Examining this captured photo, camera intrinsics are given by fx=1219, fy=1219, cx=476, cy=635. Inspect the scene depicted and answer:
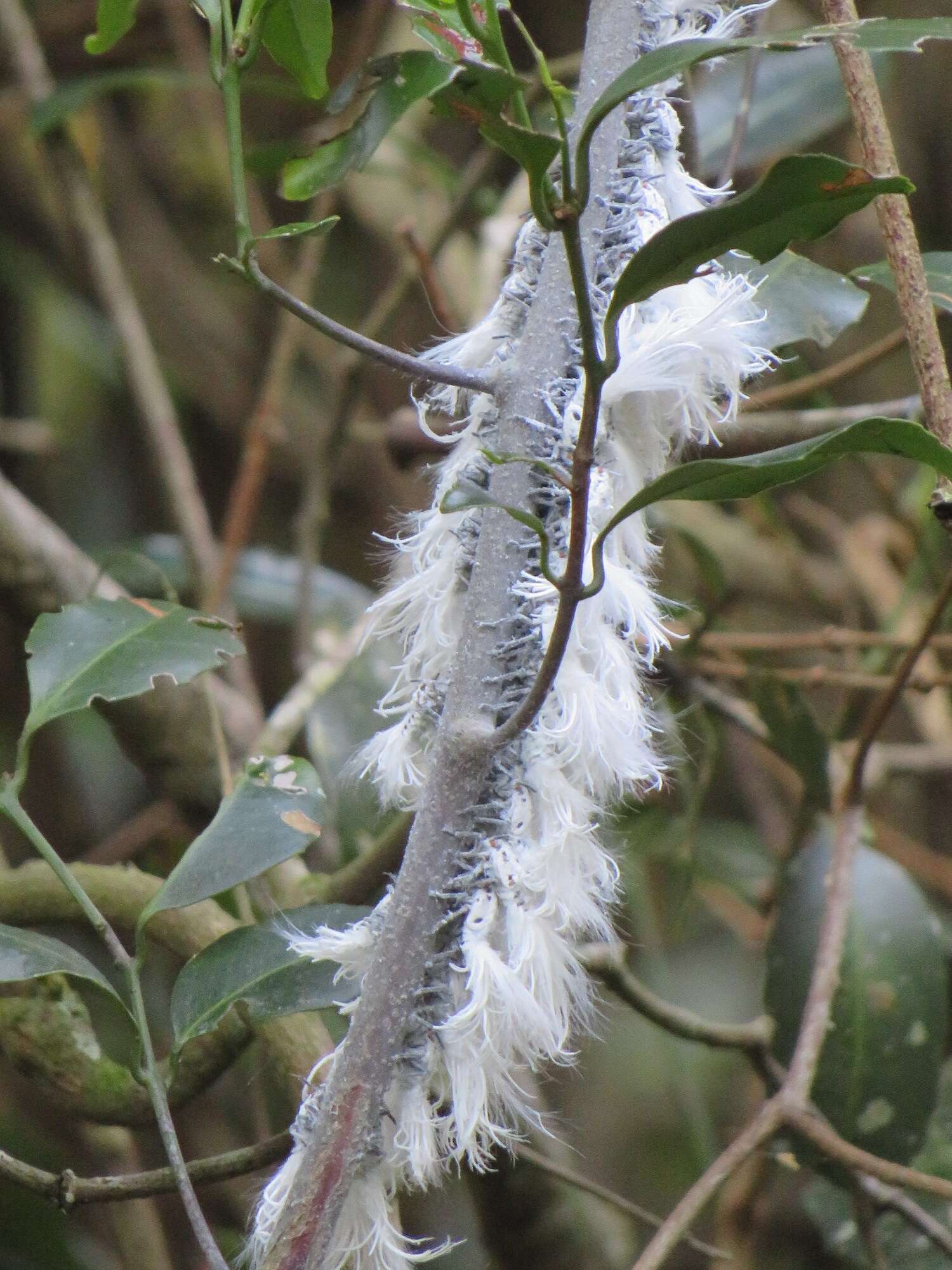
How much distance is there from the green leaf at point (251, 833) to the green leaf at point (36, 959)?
21 mm

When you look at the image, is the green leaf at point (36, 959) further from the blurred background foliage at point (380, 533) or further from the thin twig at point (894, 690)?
the thin twig at point (894, 690)

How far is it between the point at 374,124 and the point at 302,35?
46mm

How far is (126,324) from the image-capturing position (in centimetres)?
100

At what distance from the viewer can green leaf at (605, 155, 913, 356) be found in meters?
0.26

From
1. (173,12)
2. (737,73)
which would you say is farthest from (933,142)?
(173,12)

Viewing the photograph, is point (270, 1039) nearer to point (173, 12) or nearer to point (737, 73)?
point (737, 73)

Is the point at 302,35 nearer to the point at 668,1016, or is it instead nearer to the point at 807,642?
the point at 668,1016

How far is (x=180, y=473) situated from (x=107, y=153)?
0.67 m

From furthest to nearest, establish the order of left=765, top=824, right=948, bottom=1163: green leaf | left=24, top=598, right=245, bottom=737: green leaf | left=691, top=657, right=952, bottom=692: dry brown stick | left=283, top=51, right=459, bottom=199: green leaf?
left=691, top=657, right=952, bottom=692: dry brown stick → left=765, top=824, right=948, bottom=1163: green leaf → left=24, top=598, right=245, bottom=737: green leaf → left=283, top=51, right=459, bottom=199: green leaf

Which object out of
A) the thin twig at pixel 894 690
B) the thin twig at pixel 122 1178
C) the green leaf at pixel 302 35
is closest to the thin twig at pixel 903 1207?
the thin twig at pixel 894 690

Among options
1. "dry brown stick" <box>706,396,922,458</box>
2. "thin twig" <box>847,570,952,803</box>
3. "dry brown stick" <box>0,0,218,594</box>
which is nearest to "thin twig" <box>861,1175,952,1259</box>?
"thin twig" <box>847,570,952,803</box>

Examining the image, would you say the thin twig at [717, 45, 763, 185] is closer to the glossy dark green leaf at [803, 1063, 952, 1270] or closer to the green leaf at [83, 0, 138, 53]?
the green leaf at [83, 0, 138, 53]

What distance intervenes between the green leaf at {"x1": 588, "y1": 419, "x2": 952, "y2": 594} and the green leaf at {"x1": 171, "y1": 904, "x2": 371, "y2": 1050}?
17 centimetres

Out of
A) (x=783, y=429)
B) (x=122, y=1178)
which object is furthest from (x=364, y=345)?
(x=783, y=429)
